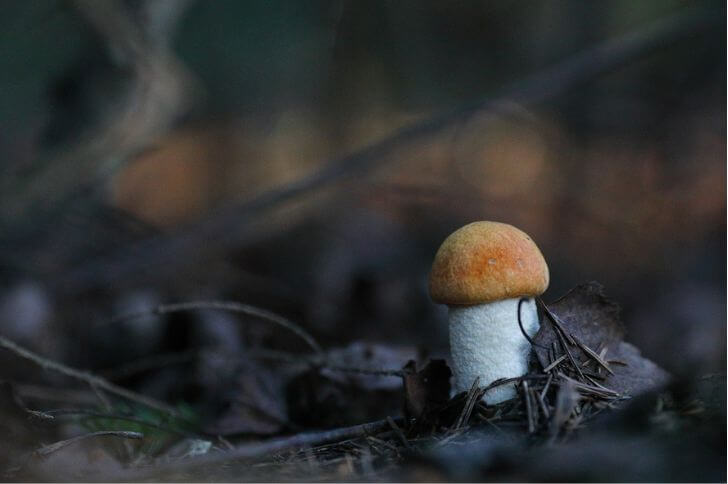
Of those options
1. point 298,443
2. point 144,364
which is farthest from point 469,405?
point 144,364

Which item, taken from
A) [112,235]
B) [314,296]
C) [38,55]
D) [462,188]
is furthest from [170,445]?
[462,188]

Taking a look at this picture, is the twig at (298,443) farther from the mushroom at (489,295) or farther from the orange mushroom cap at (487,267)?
the orange mushroom cap at (487,267)

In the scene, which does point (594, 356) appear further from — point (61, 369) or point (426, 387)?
point (61, 369)

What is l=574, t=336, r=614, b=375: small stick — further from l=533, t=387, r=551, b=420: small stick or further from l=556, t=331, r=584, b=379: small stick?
l=533, t=387, r=551, b=420: small stick

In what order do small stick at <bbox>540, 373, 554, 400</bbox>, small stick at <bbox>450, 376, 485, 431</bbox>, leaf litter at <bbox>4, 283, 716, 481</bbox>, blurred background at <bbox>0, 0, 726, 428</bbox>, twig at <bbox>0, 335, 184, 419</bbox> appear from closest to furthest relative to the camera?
leaf litter at <bbox>4, 283, 716, 481</bbox>, small stick at <bbox>540, 373, 554, 400</bbox>, small stick at <bbox>450, 376, 485, 431</bbox>, twig at <bbox>0, 335, 184, 419</bbox>, blurred background at <bbox>0, 0, 726, 428</bbox>

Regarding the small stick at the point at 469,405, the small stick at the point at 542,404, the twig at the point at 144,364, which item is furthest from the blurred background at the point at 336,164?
the small stick at the point at 469,405

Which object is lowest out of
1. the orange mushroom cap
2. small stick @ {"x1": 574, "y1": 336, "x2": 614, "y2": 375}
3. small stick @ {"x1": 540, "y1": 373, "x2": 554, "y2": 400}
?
small stick @ {"x1": 540, "y1": 373, "x2": 554, "y2": 400}

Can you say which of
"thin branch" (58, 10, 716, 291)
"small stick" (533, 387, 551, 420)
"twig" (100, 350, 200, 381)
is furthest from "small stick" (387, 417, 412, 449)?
"thin branch" (58, 10, 716, 291)

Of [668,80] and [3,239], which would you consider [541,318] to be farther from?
[668,80]
